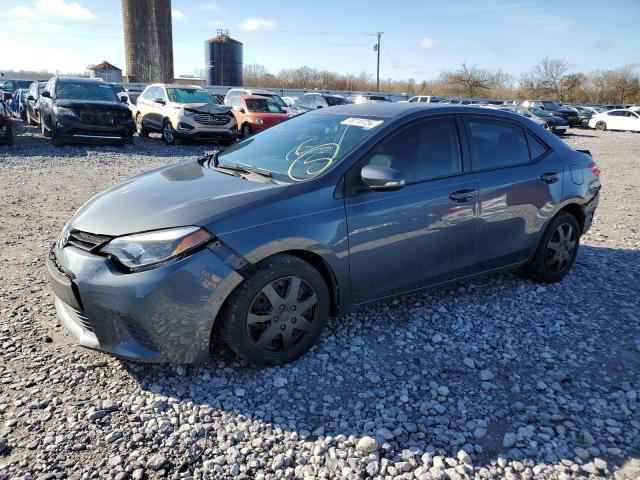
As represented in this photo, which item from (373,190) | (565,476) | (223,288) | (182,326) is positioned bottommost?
(565,476)

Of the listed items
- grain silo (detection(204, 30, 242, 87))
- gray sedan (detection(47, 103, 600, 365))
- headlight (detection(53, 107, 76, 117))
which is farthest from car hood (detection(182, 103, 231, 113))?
grain silo (detection(204, 30, 242, 87))

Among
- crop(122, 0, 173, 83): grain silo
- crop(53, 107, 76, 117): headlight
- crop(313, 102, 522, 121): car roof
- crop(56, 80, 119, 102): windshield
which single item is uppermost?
crop(122, 0, 173, 83): grain silo

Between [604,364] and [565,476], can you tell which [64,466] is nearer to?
[565,476]

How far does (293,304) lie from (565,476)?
5.56 feet

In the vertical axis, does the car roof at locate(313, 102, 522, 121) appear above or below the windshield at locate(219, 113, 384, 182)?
above

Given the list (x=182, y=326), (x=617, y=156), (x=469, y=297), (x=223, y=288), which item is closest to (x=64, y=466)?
(x=182, y=326)

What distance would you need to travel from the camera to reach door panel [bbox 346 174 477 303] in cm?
335

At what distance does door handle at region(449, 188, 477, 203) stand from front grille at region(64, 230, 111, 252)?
2.42 meters

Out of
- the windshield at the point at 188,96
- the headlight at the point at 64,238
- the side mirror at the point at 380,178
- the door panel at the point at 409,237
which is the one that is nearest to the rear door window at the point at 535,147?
the door panel at the point at 409,237

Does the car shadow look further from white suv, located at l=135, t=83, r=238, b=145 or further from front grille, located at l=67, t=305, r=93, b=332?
white suv, located at l=135, t=83, r=238, b=145

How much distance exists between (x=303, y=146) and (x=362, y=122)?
482 millimetres

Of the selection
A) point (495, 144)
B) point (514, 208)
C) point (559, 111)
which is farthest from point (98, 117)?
point (559, 111)

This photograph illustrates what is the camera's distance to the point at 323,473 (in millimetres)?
2373

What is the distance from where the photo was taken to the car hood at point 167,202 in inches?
114
